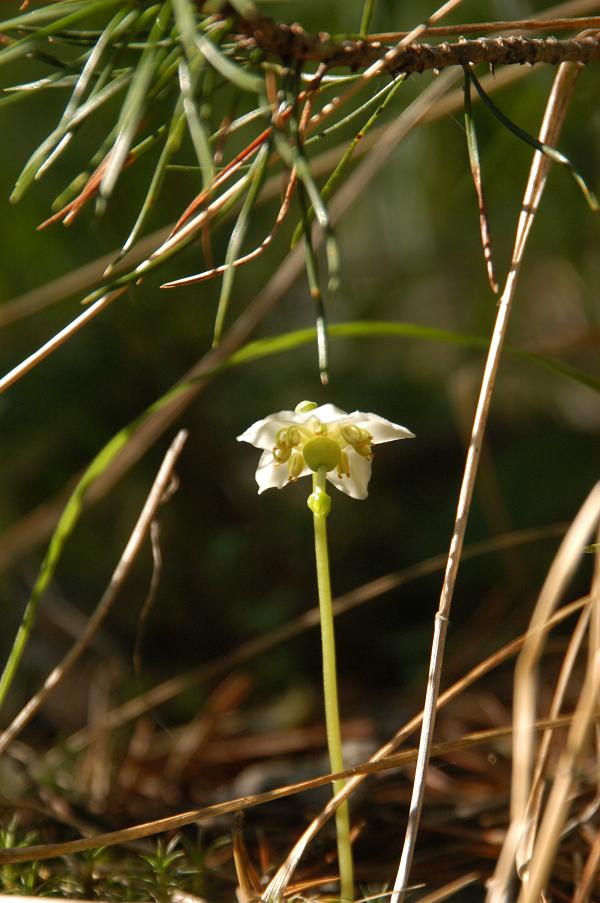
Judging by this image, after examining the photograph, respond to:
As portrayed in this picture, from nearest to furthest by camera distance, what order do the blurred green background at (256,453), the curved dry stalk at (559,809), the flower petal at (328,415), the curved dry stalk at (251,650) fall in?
the curved dry stalk at (559,809)
the flower petal at (328,415)
the curved dry stalk at (251,650)
the blurred green background at (256,453)

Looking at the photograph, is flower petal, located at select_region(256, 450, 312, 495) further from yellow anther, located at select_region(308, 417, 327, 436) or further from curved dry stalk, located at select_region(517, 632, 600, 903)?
curved dry stalk, located at select_region(517, 632, 600, 903)

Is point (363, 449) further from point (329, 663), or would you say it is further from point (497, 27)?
point (497, 27)

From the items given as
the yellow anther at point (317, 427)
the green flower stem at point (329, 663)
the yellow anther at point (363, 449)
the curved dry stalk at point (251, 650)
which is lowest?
the curved dry stalk at point (251, 650)

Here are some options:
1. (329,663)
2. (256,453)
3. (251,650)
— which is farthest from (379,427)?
(256,453)

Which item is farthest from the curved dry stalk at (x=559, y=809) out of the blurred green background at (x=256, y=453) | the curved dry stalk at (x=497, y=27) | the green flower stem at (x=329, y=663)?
the blurred green background at (x=256, y=453)

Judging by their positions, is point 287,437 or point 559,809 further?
point 287,437

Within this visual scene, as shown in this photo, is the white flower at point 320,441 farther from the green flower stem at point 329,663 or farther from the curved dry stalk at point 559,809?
the curved dry stalk at point 559,809

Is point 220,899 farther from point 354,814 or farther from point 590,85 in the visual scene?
point 590,85
